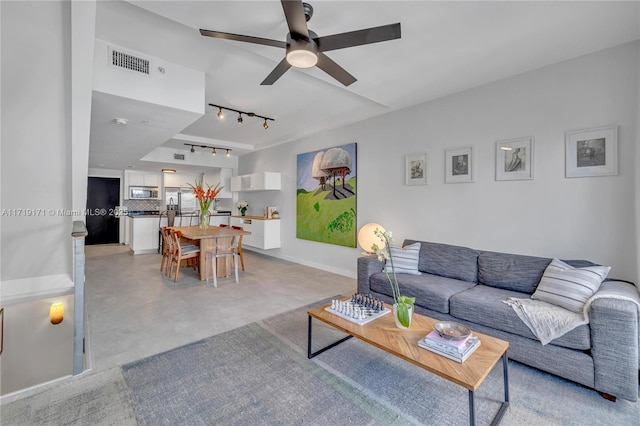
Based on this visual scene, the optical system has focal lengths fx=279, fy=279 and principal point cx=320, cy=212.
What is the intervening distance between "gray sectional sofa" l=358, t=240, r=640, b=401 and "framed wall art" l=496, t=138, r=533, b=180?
87cm

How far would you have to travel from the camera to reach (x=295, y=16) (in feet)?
5.26

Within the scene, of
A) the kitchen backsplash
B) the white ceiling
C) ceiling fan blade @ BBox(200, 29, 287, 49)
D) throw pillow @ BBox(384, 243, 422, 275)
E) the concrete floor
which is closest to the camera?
ceiling fan blade @ BBox(200, 29, 287, 49)

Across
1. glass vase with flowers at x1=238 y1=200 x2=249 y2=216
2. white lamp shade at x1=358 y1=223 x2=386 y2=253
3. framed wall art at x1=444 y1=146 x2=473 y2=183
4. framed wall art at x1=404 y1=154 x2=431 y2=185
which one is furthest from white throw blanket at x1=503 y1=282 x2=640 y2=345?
glass vase with flowers at x1=238 y1=200 x2=249 y2=216

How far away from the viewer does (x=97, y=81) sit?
2.52 metres

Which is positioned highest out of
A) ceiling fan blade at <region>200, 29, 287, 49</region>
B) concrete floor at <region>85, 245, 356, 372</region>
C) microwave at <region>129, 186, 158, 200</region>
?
ceiling fan blade at <region>200, 29, 287, 49</region>

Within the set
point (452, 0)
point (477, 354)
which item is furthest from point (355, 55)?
point (477, 354)

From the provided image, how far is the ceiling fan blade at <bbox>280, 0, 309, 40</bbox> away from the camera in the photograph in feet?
4.88

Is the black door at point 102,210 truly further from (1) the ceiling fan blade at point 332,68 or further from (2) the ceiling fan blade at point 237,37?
(1) the ceiling fan blade at point 332,68

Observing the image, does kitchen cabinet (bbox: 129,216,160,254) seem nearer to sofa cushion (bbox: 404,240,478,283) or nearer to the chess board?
the chess board

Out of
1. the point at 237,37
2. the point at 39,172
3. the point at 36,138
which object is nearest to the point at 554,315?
the point at 237,37

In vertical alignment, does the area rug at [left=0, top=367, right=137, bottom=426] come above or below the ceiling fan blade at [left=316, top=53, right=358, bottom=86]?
below

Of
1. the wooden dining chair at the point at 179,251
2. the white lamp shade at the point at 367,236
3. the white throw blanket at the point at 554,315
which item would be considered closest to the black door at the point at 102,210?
the wooden dining chair at the point at 179,251

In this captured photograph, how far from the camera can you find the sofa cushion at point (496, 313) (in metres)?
1.90

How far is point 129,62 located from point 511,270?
13.7 ft
